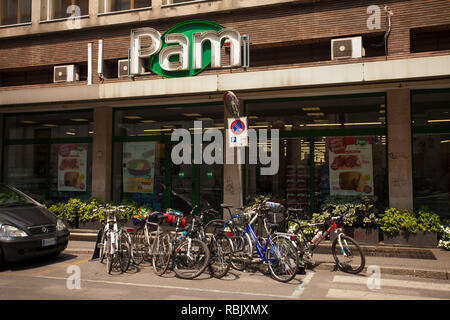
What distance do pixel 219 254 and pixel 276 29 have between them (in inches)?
284

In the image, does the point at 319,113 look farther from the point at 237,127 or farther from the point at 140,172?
the point at 140,172

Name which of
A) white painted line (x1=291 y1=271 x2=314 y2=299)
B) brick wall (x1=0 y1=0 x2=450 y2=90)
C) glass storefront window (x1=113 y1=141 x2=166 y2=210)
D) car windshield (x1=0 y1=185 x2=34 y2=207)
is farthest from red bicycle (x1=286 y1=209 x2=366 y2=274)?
Answer: glass storefront window (x1=113 y1=141 x2=166 y2=210)

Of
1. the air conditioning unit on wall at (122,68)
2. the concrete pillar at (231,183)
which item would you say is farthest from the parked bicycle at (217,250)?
the air conditioning unit on wall at (122,68)

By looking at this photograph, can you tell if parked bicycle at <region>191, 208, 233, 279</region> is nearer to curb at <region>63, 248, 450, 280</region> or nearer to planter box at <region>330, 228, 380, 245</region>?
curb at <region>63, 248, 450, 280</region>

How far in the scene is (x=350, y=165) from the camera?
36.7ft

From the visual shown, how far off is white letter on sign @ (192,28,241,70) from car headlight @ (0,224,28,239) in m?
5.97

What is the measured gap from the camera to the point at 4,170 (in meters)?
15.0

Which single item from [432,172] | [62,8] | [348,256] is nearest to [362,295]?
[348,256]

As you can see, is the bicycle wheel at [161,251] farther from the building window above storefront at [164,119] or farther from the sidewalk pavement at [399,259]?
the building window above storefront at [164,119]

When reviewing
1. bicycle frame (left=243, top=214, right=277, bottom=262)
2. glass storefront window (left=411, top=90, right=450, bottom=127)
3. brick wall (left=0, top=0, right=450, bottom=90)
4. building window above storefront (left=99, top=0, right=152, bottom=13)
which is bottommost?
bicycle frame (left=243, top=214, right=277, bottom=262)

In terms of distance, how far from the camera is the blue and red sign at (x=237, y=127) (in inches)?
348

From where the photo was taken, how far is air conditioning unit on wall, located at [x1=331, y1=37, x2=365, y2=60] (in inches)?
432

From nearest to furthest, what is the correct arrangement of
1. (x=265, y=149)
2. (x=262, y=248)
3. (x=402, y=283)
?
(x=402, y=283)
(x=262, y=248)
(x=265, y=149)
